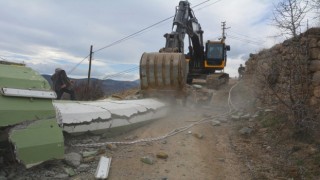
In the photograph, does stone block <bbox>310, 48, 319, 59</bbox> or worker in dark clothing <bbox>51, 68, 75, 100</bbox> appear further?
worker in dark clothing <bbox>51, 68, 75, 100</bbox>

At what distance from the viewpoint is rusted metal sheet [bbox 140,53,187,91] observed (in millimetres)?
10133

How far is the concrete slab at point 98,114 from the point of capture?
5969 millimetres

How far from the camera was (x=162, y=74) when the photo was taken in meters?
10.2

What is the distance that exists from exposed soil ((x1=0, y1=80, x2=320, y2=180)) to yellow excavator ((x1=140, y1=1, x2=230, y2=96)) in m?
2.02

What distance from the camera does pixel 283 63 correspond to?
795cm

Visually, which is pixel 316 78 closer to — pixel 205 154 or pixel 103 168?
pixel 205 154

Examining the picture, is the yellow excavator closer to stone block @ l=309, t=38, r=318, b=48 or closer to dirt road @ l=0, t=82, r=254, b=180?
dirt road @ l=0, t=82, r=254, b=180

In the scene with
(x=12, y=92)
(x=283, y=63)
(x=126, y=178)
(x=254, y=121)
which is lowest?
(x=126, y=178)

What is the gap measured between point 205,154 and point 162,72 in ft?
13.8

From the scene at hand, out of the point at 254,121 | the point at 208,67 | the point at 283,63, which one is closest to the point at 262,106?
the point at 254,121

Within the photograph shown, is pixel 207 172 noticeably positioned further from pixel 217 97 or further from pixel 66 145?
pixel 217 97

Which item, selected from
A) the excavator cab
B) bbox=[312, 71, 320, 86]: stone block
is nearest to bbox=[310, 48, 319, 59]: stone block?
bbox=[312, 71, 320, 86]: stone block

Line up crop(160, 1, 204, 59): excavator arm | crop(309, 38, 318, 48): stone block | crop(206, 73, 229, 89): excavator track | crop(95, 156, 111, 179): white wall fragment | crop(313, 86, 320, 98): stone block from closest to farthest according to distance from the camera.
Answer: crop(95, 156, 111, 179): white wall fragment < crop(313, 86, 320, 98): stone block < crop(309, 38, 318, 48): stone block < crop(160, 1, 204, 59): excavator arm < crop(206, 73, 229, 89): excavator track

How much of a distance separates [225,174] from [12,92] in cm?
303
